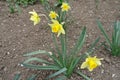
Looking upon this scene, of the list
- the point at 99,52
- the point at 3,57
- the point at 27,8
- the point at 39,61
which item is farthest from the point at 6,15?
the point at 99,52

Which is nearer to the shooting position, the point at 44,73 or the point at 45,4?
the point at 44,73

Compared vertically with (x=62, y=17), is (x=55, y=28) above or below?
above

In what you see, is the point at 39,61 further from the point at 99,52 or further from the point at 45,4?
the point at 45,4

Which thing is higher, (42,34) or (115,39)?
(115,39)

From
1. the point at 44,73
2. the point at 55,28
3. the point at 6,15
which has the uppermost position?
the point at 55,28

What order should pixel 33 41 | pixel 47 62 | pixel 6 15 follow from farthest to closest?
1. pixel 6 15
2. pixel 33 41
3. pixel 47 62

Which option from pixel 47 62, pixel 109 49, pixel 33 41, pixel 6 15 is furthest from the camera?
pixel 6 15

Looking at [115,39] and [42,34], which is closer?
[115,39]
